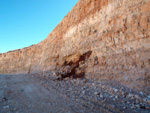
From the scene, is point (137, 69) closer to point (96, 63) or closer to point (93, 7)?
point (96, 63)

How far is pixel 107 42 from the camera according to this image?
739cm

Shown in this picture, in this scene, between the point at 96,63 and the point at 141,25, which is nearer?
the point at 141,25

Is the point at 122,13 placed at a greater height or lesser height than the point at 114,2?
lesser

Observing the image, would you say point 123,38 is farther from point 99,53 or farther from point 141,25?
point 99,53

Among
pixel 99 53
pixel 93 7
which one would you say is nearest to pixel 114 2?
pixel 93 7

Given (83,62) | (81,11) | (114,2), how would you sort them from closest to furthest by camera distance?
(114,2) < (83,62) < (81,11)

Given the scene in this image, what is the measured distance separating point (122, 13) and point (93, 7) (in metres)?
3.45

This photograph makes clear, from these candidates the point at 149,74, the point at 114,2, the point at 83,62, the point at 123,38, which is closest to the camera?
the point at 149,74

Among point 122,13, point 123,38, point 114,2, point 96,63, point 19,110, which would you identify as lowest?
point 19,110

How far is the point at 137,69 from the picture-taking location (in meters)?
5.50

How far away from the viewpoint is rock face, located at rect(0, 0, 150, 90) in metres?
5.61

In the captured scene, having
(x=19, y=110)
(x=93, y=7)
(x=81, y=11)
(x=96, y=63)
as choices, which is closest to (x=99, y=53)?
(x=96, y=63)

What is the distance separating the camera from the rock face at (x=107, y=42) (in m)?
5.61

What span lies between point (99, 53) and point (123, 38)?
2045 mm
